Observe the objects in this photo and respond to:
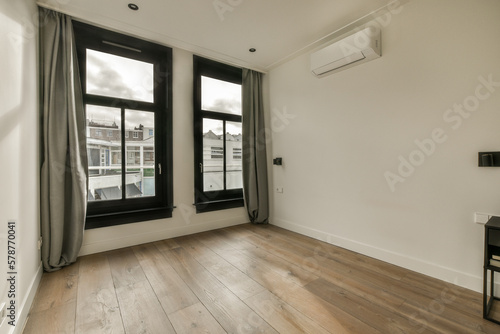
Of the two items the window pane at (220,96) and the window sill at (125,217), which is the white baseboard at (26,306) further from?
the window pane at (220,96)

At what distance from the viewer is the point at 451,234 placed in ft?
6.56

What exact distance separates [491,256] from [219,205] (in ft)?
9.77

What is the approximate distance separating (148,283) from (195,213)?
141 cm

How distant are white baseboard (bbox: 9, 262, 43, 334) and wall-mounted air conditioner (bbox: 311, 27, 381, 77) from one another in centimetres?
361

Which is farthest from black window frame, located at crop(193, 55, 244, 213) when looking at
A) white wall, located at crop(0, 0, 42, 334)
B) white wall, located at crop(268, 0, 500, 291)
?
white wall, located at crop(0, 0, 42, 334)

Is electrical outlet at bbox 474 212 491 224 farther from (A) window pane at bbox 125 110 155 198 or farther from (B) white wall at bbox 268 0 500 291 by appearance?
(A) window pane at bbox 125 110 155 198

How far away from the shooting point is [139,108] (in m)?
2.95

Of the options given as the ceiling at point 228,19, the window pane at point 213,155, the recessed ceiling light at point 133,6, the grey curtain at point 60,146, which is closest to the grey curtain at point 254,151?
the window pane at point 213,155

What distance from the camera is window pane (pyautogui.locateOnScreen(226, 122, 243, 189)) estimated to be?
12.3 ft


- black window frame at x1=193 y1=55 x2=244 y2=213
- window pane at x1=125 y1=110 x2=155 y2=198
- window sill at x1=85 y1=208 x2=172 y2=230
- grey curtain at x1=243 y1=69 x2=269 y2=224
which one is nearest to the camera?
window sill at x1=85 y1=208 x2=172 y2=230

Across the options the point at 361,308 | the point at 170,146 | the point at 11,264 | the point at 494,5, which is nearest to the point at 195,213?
the point at 170,146

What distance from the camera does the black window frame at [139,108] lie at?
260cm

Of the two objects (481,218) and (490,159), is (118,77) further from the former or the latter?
(481,218)

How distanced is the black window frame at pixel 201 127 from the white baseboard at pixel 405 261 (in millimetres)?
1325
